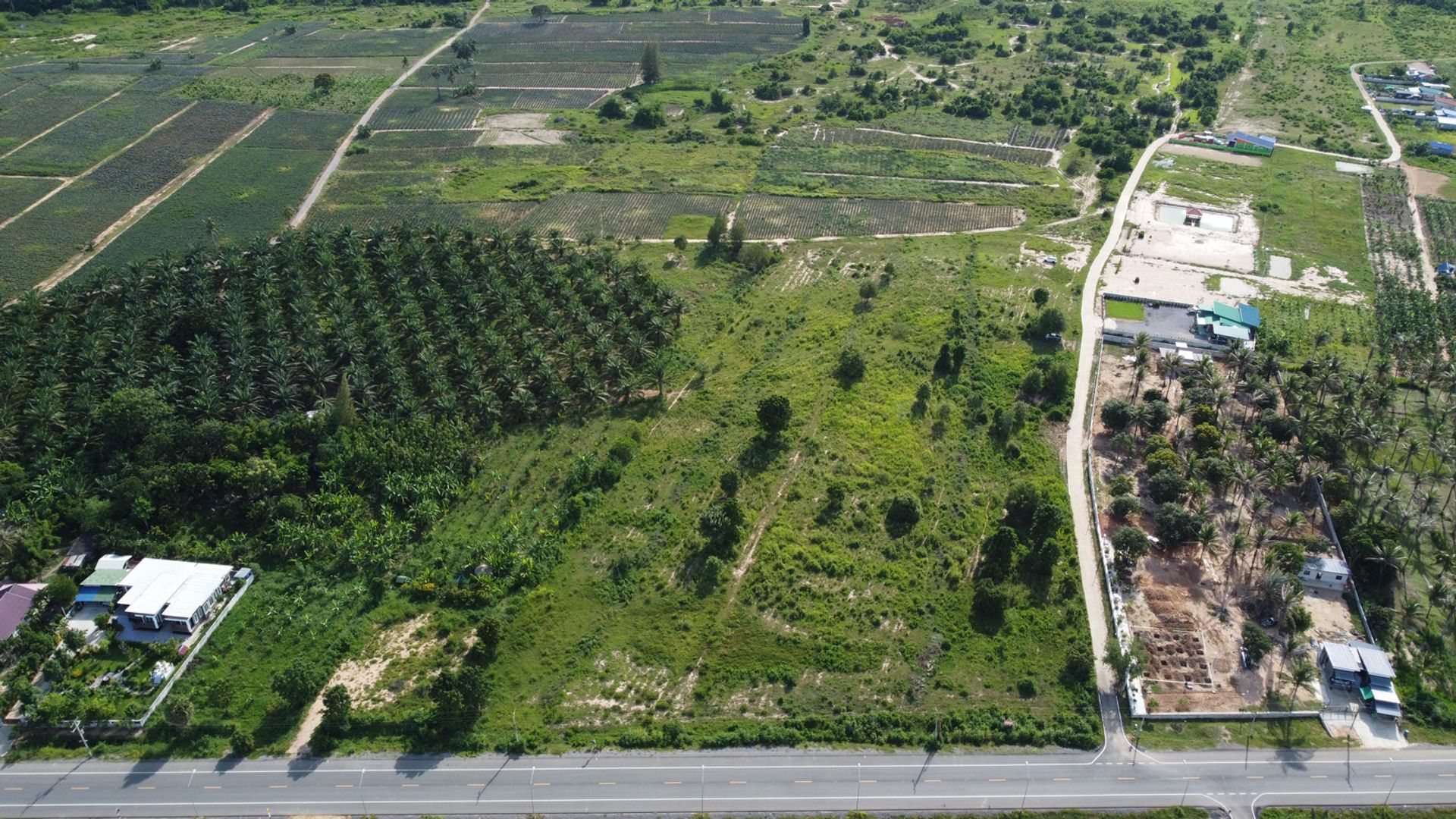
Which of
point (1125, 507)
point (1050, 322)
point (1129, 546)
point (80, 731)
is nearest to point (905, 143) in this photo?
point (1050, 322)

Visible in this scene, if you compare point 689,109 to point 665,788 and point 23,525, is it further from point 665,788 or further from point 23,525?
point 665,788

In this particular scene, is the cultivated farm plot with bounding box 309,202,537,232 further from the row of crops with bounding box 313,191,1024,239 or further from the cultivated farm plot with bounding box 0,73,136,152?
the cultivated farm plot with bounding box 0,73,136,152

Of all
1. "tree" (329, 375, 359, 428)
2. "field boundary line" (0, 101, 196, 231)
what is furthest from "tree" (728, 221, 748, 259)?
"field boundary line" (0, 101, 196, 231)

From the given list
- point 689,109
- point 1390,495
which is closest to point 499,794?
point 1390,495

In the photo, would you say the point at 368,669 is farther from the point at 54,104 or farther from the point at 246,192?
the point at 54,104

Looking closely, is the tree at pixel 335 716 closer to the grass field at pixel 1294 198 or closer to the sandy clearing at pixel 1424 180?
the grass field at pixel 1294 198

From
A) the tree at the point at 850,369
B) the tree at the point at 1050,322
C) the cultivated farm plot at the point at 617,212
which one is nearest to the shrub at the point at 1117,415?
the tree at the point at 1050,322

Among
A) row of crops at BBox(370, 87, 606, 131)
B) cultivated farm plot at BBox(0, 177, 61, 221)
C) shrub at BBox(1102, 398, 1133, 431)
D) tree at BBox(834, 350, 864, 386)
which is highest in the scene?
row of crops at BBox(370, 87, 606, 131)

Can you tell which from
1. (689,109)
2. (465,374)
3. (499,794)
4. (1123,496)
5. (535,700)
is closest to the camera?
(499,794)
